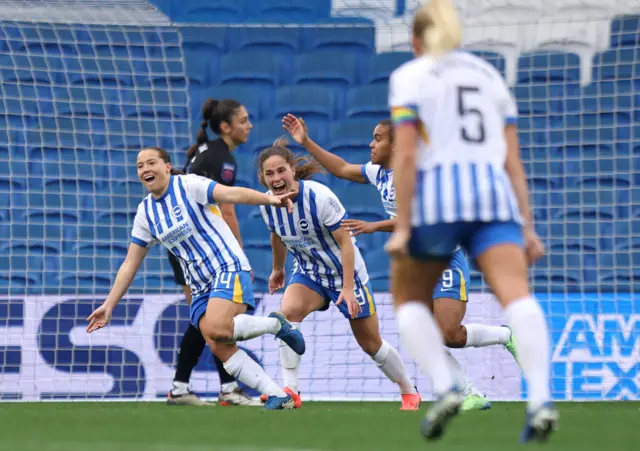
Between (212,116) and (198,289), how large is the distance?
1.25m

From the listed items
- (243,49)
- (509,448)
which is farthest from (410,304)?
(243,49)

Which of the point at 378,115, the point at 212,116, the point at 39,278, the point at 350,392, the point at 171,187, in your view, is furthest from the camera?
the point at 378,115

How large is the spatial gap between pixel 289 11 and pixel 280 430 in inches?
264

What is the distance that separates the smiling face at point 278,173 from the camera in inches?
224

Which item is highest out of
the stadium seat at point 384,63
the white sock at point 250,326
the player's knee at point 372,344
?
the stadium seat at point 384,63

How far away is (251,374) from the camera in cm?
571

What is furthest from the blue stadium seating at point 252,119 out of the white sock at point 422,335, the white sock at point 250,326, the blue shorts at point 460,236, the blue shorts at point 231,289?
the blue shorts at point 460,236

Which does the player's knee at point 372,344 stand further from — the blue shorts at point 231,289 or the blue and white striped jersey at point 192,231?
the blue and white striped jersey at point 192,231

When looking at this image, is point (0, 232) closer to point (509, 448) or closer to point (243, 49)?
point (243, 49)

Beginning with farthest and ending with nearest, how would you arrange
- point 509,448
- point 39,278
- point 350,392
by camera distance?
point 39,278, point 350,392, point 509,448

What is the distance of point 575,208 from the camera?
8.70m

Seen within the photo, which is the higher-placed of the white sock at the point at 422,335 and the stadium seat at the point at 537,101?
the stadium seat at the point at 537,101

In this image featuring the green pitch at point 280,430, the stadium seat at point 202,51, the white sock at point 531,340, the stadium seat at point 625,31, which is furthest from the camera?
the stadium seat at point 202,51

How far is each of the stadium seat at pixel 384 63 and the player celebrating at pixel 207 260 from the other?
4264mm
